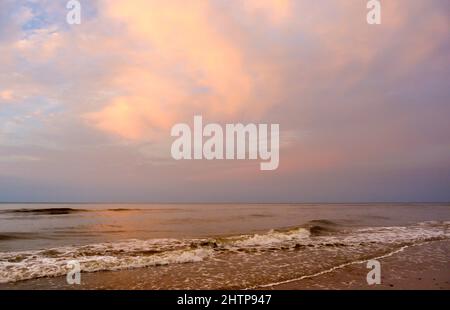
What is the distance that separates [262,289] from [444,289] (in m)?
5.24

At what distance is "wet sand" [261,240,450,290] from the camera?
970 centimetres

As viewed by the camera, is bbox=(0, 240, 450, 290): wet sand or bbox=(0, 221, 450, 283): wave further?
bbox=(0, 221, 450, 283): wave

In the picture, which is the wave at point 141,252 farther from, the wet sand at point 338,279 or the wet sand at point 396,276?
the wet sand at point 396,276

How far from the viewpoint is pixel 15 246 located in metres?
16.9

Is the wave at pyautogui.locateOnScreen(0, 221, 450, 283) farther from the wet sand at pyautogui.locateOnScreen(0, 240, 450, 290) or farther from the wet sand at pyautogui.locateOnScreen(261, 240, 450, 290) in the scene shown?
the wet sand at pyautogui.locateOnScreen(261, 240, 450, 290)

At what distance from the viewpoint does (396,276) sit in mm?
10883

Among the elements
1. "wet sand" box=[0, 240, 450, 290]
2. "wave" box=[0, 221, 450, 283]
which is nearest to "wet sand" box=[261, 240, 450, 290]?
"wet sand" box=[0, 240, 450, 290]

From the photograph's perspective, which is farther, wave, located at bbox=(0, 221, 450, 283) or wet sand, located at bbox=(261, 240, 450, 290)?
wave, located at bbox=(0, 221, 450, 283)

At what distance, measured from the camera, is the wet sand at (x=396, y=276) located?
970 cm

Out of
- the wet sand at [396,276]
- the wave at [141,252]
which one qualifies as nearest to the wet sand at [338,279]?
the wet sand at [396,276]

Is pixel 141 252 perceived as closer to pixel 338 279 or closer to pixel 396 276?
pixel 338 279
